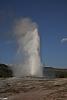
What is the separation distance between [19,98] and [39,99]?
5.50 ft

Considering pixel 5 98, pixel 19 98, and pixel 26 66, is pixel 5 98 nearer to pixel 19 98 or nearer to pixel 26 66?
pixel 19 98

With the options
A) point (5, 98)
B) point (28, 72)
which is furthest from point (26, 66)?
point (5, 98)

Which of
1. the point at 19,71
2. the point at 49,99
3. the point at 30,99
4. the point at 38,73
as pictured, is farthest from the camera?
the point at 19,71

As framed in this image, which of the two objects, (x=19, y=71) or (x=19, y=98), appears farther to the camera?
(x=19, y=71)

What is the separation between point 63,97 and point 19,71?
160ft

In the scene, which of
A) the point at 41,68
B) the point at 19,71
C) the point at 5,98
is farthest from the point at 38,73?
the point at 5,98

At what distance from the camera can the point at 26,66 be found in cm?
6488

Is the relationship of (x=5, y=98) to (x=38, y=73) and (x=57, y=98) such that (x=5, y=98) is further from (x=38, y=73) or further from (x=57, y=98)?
(x=38, y=73)

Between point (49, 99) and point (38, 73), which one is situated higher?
point (38, 73)

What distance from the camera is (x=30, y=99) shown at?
58.4 ft

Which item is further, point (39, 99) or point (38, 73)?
point (38, 73)

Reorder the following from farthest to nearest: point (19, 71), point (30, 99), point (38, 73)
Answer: point (19, 71) < point (38, 73) < point (30, 99)

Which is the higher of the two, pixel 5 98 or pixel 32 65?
pixel 32 65

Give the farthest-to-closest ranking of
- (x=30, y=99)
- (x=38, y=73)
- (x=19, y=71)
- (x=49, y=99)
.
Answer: (x=19, y=71) → (x=38, y=73) → (x=30, y=99) → (x=49, y=99)
